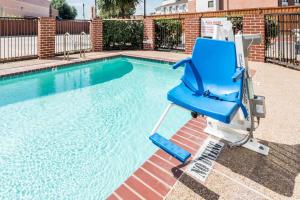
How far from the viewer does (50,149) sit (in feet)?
11.6

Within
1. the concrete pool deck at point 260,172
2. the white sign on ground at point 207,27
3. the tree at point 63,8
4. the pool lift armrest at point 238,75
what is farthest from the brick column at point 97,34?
the tree at point 63,8

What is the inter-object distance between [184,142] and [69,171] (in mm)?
1446

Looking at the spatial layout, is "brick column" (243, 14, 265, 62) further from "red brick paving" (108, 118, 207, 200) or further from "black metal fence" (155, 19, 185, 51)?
"red brick paving" (108, 118, 207, 200)

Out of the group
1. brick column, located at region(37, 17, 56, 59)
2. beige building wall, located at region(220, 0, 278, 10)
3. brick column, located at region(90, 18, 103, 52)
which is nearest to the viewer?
brick column, located at region(37, 17, 56, 59)

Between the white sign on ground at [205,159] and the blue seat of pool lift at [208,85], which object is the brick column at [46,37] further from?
the white sign on ground at [205,159]

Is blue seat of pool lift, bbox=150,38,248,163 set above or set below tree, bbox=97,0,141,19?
below

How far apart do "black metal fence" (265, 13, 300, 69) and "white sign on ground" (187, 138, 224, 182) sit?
6.25 metres

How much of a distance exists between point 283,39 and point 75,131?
7618 mm

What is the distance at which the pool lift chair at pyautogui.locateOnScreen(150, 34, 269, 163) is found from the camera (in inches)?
99.7

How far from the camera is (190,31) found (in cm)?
1155

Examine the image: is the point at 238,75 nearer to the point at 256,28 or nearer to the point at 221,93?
the point at 221,93

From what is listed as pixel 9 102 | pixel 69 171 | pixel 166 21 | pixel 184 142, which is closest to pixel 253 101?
pixel 184 142

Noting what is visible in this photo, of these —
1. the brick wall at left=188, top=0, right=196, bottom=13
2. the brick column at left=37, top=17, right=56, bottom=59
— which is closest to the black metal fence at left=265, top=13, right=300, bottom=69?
the brick column at left=37, top=17, right=56, bottom=59

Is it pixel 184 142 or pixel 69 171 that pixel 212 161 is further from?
pixel 69 171
